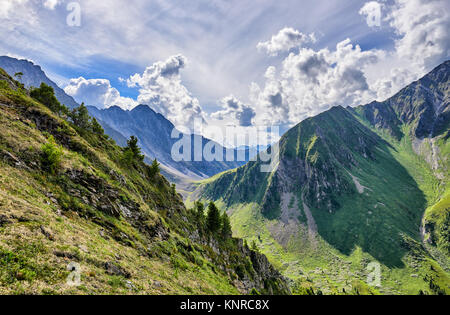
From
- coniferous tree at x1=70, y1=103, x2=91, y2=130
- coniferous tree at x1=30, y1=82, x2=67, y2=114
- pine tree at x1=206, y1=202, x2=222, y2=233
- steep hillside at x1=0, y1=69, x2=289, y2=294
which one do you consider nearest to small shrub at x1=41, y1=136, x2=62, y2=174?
steep hillside at x1=0, y1=69, x2=289, y2=294

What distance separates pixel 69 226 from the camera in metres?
19.3

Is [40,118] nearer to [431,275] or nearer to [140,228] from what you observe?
[140,228]

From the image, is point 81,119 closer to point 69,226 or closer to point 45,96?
point 45,96

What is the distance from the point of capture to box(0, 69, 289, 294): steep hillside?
13.0 m

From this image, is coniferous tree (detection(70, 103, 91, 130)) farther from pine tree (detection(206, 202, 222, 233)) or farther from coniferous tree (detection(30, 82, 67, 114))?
pine tree (detection(206, 202, 222, 233))

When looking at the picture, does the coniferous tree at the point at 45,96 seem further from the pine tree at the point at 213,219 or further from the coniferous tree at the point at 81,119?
the pine tree at the point at 213,219

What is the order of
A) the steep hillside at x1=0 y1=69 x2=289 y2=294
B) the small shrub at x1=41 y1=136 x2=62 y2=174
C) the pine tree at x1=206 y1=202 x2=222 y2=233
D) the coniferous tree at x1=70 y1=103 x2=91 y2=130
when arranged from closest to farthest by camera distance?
the steep hillside at x1=0 y1=69 x2=289 y2=294 < the small shrub at x1=41 y1=136 x2=62 y2=174 < the coniferous tree at x1=70 y1=103 x2=91 y2=130 < the pine tree at x1=206 y1=202 x2=222 y2=233

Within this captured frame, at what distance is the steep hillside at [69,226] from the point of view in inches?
513

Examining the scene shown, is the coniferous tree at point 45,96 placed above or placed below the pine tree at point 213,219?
above

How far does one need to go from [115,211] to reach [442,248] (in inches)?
11920

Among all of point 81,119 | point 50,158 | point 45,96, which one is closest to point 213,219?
point 81,119

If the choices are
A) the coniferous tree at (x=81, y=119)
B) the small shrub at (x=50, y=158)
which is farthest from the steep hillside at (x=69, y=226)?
the coniferous tree at (x=81, y=119)
